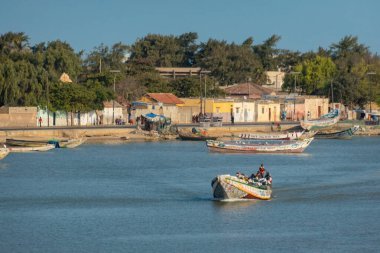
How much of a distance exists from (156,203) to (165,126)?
51929mm

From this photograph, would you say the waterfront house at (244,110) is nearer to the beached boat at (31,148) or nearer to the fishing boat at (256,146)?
the fishing boat at (256,146)

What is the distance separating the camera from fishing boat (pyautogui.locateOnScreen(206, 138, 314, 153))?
8444 cm

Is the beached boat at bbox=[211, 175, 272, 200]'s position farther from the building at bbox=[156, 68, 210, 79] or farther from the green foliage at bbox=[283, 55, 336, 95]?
the building at bbox=[156, 68, 210, 79]

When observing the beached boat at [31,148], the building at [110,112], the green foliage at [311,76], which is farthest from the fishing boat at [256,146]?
the green foliage at [311,76]

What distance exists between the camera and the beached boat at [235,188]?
168 feet

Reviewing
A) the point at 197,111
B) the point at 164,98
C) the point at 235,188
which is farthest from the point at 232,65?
the point at 235,188

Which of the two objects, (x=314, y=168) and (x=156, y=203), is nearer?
(x=156, y=203)

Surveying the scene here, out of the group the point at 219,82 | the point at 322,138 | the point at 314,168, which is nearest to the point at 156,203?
the point at 314,168

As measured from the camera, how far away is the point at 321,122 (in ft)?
372

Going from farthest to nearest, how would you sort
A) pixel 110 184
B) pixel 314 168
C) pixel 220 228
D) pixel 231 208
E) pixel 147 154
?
pixel 147 154
pixel 314 168
pixel 110 184
pixel 231 208
pixel 220 228

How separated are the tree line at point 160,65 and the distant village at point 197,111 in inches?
73.2

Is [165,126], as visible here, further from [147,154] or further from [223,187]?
[223,187]

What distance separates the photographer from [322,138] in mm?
114000

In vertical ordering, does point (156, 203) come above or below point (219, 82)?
below
